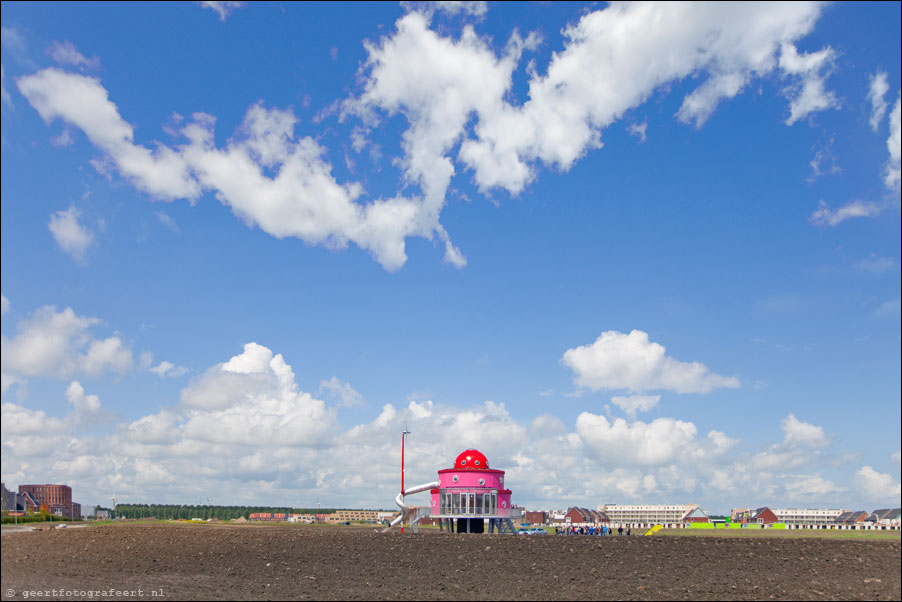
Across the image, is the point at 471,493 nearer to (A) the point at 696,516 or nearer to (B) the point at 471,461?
(B) the point at 471,461

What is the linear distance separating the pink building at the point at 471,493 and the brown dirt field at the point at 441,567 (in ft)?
49.7

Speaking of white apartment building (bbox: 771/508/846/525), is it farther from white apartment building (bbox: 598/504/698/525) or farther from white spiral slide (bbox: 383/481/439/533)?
white spiral slide (bbox: 383/481/439/533)

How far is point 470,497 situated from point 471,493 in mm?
322

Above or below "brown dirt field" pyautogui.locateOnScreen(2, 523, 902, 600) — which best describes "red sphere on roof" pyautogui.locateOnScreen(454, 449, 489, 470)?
above

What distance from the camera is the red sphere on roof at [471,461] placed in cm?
5928

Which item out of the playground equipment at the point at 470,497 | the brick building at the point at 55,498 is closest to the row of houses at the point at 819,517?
the playground equipment at the point at 470,497

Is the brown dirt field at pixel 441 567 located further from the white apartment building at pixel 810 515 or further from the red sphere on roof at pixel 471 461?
the white apartment building at pixel 810 515

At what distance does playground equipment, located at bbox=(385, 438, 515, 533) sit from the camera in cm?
5831

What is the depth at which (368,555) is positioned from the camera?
37.6 metres

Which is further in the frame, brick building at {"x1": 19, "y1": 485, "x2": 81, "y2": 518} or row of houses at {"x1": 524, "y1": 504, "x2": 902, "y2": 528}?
row of houses at {"x1": 524, "y1": 504, "x2": 902, "y2": 528}

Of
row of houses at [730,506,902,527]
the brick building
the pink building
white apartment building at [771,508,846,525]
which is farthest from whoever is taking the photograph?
white apartment building at [771,508,846,525]

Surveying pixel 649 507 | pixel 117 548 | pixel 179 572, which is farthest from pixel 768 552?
pixel 649 507

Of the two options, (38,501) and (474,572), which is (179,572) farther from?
(474,572)

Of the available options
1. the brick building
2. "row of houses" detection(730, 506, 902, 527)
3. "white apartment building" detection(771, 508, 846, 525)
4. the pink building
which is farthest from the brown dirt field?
"white apartment building" detection(771, 508, 846, 525)
